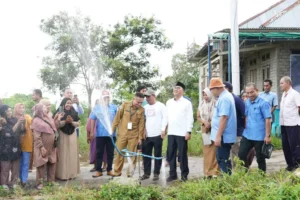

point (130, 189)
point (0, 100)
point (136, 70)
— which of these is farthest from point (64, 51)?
point (130, 189)

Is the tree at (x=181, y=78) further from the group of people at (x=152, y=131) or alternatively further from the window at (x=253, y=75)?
the group of people at (x=152, y=131)

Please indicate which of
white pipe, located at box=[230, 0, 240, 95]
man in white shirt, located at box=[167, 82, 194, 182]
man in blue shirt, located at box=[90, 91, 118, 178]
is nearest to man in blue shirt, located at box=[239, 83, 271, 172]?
man in white shirt, located at box=[167, 82, 194, 182]

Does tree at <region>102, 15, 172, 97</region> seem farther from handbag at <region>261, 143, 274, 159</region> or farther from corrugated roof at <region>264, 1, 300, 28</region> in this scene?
handbag at <region>261, 143, 274, 159</region>

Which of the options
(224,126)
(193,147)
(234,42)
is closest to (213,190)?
(224,126)

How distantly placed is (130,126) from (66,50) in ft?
32.3

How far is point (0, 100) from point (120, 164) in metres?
2.54

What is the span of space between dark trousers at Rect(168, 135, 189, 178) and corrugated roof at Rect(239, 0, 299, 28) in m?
10.7

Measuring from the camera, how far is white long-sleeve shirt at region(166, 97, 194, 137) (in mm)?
7559

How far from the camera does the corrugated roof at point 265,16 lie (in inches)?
678

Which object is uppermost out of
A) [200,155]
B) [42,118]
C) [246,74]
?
[246,74]

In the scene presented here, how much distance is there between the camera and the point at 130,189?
5691mm

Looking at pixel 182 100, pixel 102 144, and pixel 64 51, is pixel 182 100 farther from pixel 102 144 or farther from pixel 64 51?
pixel 64 51

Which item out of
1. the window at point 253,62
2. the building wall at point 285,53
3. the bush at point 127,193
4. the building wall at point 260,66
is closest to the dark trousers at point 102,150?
the bush at point 127,193

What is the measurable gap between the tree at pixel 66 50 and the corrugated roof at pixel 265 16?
20.8 ft
